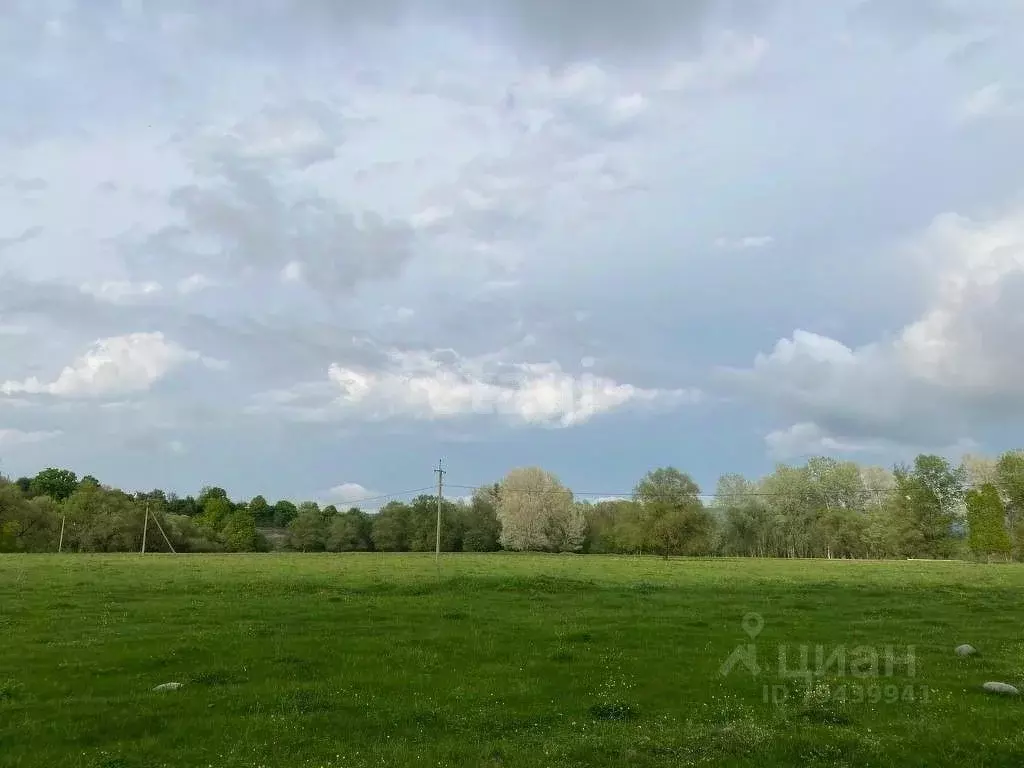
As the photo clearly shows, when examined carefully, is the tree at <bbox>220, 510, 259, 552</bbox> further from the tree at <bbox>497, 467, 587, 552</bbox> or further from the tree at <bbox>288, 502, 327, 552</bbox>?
the tree at <bbox>497, 467, 587, 552</bbox>

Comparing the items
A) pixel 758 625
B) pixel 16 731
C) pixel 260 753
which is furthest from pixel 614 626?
pixel 16 731

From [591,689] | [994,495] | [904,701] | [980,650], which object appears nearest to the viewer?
[904,701]

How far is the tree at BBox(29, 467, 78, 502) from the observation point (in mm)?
154750

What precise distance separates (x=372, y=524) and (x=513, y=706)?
453 feet

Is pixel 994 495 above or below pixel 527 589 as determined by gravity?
above

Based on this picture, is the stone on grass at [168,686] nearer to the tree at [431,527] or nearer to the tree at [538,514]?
the tree at [538,514]

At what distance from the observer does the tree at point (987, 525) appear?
90812 mm

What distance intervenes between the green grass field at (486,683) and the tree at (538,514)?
88.1 meters

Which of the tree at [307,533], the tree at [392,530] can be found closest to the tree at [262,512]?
the tree at [307,533]

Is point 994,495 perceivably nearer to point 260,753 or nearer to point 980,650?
point 980,650

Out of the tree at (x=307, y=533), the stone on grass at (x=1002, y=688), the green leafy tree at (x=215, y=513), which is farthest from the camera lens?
the tree at (x=307, y=533)

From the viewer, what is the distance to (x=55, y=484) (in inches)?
6166

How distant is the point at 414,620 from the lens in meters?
28.2

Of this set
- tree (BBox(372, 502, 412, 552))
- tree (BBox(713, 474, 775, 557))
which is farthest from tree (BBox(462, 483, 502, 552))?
tree (BBox(713, 474, 775, 557))
